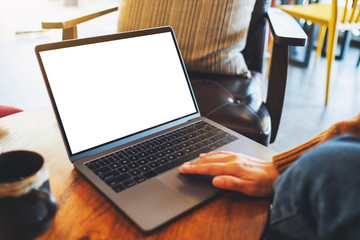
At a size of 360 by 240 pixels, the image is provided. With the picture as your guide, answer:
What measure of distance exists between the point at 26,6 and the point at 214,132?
143 cm

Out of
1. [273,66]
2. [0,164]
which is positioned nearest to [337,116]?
[273,66]

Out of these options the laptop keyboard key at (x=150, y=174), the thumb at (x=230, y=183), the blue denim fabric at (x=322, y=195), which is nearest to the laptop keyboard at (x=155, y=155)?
the laptop keyboard key at (x=150, y=174)

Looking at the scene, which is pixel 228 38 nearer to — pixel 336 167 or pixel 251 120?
pixel 251 120

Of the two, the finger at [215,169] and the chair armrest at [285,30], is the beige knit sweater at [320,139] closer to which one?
the finger at [215,169]

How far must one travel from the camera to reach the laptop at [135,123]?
1.78ft

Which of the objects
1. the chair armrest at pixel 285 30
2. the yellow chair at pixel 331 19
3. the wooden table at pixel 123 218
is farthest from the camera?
the yellow chair at pixel 331 19

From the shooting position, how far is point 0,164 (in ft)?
1.59

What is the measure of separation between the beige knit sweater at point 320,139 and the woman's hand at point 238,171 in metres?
0.02

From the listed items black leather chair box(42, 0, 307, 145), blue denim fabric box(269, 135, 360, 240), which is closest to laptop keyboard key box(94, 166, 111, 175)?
blue denim fabric box(269, 135, 360, 240)

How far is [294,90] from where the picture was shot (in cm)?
261

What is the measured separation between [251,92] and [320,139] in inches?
24.2

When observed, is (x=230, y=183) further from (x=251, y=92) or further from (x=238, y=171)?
(x=251, y=92)

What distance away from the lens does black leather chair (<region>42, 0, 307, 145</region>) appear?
3.33ft

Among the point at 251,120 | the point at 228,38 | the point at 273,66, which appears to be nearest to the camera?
the point at 251,120
